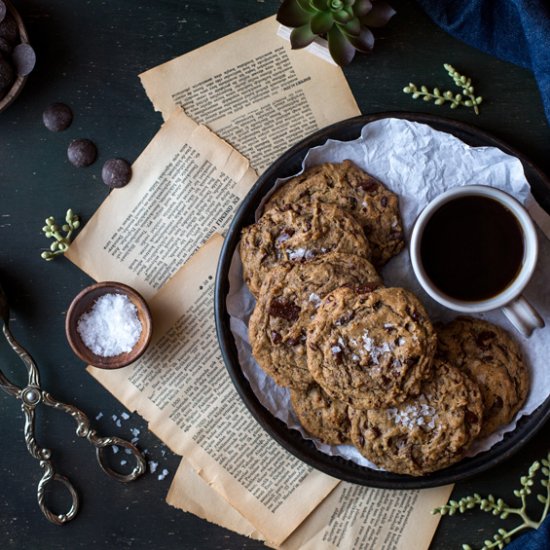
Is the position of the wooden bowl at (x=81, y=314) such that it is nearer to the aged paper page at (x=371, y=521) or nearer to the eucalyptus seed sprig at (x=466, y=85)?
the aged paper page at (x=371, y=521)

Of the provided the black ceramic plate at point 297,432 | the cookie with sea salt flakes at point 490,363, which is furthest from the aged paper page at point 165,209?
the cookie with sea salt flakes at point 490,363

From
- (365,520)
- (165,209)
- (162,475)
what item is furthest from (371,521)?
(165,209)

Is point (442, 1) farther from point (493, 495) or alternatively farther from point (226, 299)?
point (493, 495)

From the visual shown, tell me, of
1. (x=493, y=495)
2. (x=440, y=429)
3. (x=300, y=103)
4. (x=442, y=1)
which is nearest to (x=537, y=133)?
(x=442, y=1)

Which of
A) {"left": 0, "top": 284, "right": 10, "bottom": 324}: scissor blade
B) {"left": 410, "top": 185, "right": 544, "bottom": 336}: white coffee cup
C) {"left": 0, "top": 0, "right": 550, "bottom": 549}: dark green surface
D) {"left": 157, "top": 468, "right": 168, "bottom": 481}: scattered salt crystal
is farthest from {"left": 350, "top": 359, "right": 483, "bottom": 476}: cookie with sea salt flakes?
{"left": 0, "top": 284, "right": 10, "bottom": 324}: scissor blade

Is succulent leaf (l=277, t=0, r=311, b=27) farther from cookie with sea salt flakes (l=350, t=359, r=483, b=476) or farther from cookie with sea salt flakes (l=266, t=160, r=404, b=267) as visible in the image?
cookie with sea salt flakes (l=350, t=359, r=483, b=476)

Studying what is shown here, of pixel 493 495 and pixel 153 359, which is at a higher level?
pixel 153 359

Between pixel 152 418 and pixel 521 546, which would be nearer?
pixel 521 546
